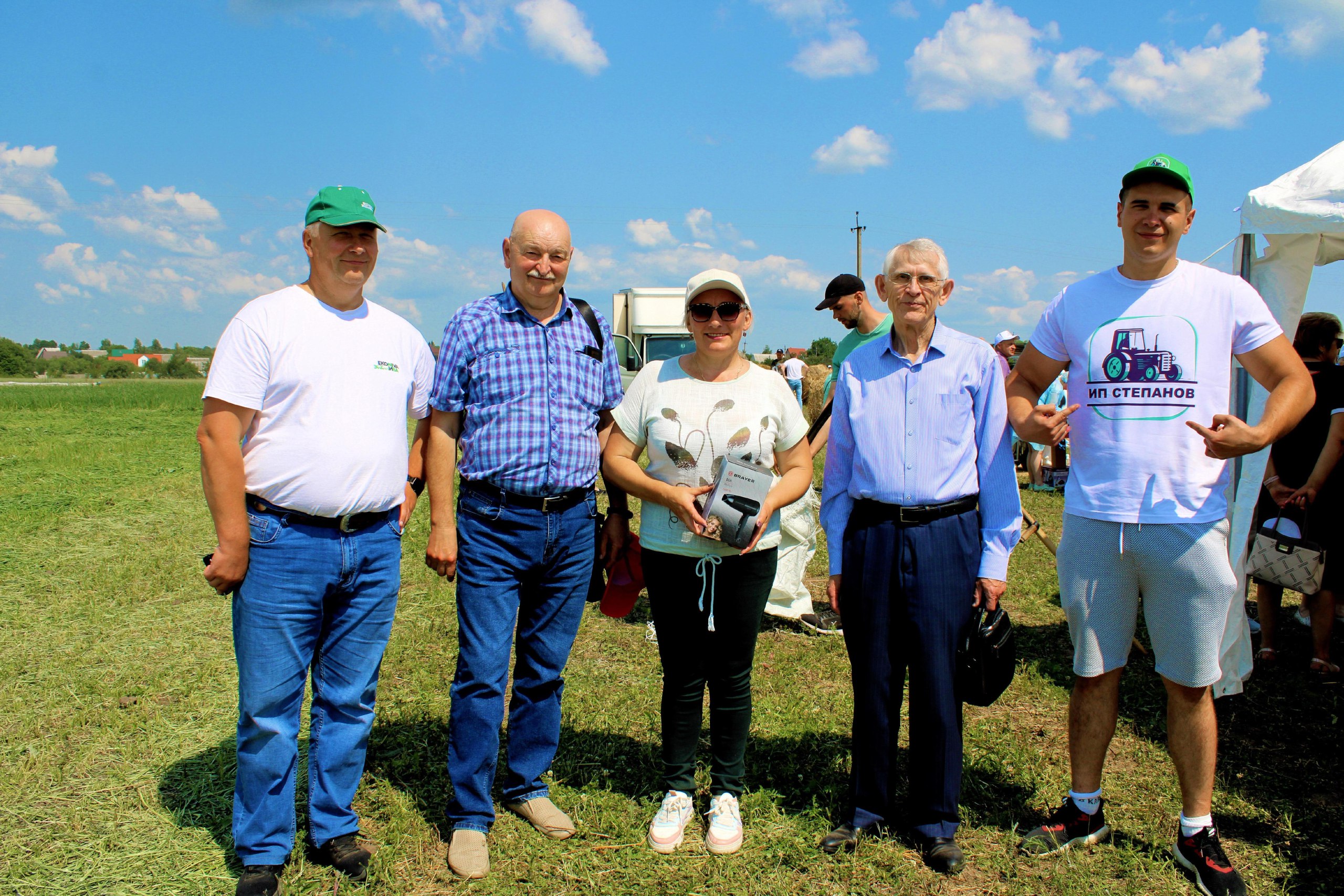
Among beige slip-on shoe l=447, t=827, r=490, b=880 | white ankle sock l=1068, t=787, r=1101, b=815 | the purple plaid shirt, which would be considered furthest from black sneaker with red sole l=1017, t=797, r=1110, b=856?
the purple plaid shirt

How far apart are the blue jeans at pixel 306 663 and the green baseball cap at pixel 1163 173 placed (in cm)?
290

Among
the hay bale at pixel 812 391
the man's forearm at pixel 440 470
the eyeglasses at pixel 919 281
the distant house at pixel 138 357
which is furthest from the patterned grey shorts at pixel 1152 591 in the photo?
the distant house at pixel 138 357

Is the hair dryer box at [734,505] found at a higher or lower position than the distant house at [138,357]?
lower

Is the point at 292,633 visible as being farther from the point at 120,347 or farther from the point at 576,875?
the point at 120,347

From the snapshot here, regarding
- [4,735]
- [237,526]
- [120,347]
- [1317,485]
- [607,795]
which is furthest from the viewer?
[120,347]

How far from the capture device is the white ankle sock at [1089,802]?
10.3 feet

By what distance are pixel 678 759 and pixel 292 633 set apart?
1.54 m

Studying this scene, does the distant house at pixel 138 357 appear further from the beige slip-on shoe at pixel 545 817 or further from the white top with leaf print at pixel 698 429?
the white top with leaf print at pixel 698 429

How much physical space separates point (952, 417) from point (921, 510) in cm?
36

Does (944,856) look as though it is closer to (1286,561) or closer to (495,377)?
(495,377)

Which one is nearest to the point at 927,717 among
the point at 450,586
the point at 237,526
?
the point at 237,526

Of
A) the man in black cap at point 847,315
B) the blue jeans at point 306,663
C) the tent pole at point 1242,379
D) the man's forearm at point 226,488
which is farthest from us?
the man in black cap at point 847,315

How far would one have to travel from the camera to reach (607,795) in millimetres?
3588

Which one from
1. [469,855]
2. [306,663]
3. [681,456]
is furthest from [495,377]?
[469,855]
